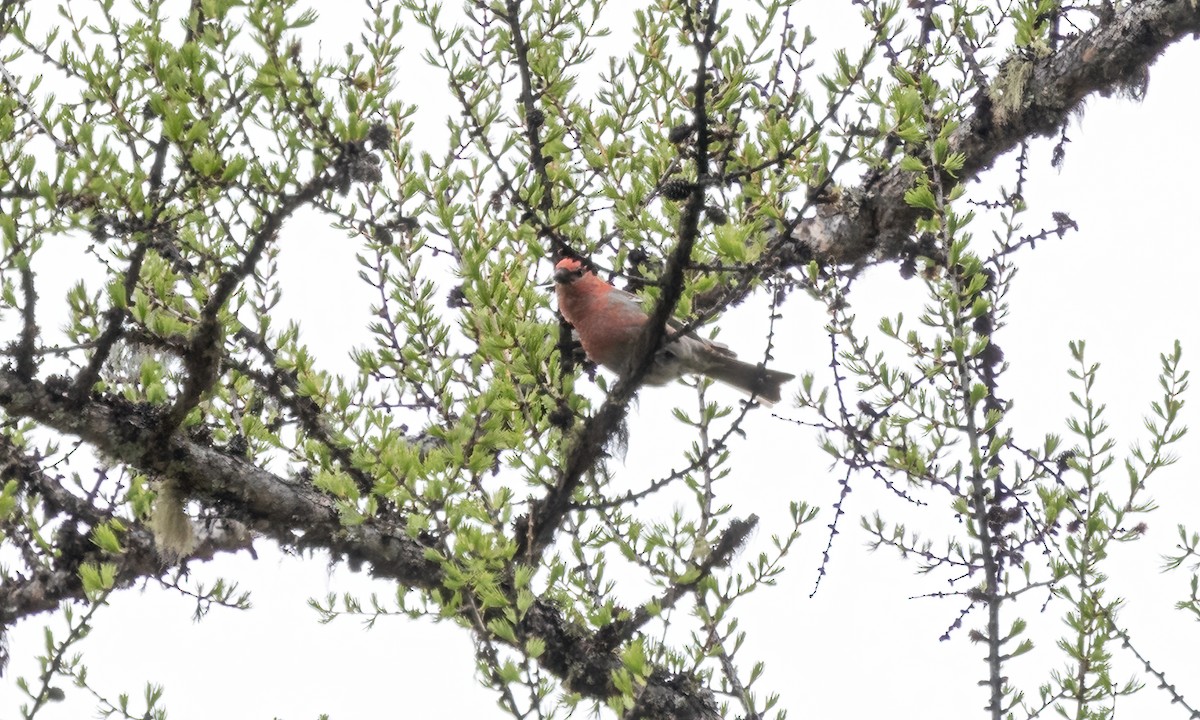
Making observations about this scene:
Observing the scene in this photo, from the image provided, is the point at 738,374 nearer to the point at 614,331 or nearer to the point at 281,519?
the point at 614,331

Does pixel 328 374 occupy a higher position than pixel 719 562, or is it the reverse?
pixel 328 374

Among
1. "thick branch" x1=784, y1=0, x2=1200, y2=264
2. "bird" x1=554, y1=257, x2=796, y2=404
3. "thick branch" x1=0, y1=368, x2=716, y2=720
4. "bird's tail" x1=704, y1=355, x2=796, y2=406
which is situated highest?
"thick branch" x1=784, y1=0, x2=1200, y2=264

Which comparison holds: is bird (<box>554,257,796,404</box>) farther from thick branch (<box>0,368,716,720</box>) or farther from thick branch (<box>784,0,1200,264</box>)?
Result: thick branch (<box>0,368,716,720</box>)

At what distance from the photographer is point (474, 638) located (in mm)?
4117

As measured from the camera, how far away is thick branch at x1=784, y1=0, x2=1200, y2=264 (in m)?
5.34

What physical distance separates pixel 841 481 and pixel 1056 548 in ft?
2.24

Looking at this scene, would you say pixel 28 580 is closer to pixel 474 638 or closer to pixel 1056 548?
pixel 474 638

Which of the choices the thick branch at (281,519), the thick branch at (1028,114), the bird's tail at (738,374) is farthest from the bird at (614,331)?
the thick branch at (281,519)

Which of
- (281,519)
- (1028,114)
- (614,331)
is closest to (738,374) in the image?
(614,331)

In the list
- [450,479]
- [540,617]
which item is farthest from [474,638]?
[450,479]

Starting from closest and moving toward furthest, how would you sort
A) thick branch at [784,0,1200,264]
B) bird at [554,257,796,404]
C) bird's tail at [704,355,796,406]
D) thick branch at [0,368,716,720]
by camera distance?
thick branch at [0,368,716,720], thick branch at [784,0,1200,264], bird at [554,257,796,404], bird's tail at [704,355,796,406]

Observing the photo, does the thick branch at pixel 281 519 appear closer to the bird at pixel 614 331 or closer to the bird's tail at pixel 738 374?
the bird at pixel 614 331

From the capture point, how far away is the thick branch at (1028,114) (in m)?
5.34

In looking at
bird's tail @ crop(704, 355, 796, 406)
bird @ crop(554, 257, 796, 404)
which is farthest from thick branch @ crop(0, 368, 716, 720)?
bird's tail @ crop(704, 355, 796, 406)
